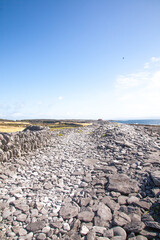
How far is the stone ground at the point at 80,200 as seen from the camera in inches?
193

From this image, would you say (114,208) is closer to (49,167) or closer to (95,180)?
(95,180)

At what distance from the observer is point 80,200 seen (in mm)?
6699

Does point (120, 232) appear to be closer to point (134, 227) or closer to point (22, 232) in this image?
point (134, 227)

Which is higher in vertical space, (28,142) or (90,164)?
(28,142)

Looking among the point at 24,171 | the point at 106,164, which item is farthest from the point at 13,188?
the point at 106,164

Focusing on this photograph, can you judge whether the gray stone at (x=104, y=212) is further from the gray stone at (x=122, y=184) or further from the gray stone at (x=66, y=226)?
the gray stone at (x=122, y=184)

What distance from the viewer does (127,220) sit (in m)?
5.25

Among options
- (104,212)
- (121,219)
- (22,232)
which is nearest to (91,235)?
(104,212)

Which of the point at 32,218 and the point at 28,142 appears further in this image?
the point at 28,142

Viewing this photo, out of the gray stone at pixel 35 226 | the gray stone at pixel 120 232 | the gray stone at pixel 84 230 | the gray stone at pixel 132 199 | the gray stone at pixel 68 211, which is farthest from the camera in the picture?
the gray stone at pixel 132 199

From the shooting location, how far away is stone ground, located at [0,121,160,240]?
491cm

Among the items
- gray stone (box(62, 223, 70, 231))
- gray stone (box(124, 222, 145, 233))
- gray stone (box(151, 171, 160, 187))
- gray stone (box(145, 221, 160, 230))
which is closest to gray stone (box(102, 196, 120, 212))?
gray stone (box(124, 222, 145, 233))

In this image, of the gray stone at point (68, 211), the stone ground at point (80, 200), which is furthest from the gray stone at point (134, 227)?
the gray stone at point (68, 211)

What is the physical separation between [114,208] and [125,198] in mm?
868
